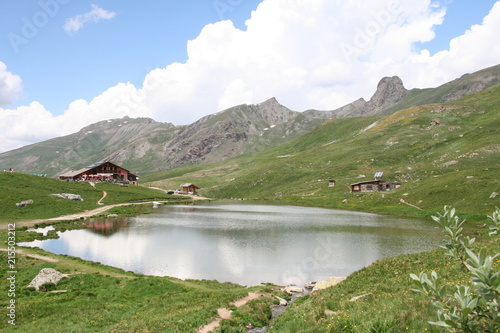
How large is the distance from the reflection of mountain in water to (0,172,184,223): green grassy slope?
46.7 ft

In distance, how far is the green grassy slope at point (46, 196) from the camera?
83.1 metres

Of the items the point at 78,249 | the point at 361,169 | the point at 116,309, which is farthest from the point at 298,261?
the point at 361,169

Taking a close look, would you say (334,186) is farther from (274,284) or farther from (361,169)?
(274,284)

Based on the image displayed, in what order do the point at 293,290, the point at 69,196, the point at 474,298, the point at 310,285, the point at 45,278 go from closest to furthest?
1. the point at 474,298
2. the point at 45,278
3. the point at 293,290
4. the point at 310,285
5. the point at 69,196

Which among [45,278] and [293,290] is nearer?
[45,278]

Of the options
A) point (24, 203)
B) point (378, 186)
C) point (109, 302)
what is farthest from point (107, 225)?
point (378, 186)

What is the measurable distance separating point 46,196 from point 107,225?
36136mm

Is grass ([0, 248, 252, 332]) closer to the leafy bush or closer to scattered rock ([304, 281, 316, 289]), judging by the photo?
scattered rock ([304, 281, 316, 289])

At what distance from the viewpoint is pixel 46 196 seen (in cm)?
9944

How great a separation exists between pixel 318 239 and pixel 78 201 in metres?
87.0

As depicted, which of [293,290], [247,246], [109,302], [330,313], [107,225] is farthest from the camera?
[107,225]

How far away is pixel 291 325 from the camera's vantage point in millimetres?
19438

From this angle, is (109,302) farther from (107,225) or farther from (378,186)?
(378,186)

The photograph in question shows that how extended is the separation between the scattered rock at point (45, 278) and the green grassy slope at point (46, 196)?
51393 mm
